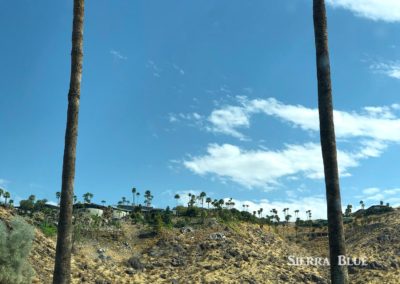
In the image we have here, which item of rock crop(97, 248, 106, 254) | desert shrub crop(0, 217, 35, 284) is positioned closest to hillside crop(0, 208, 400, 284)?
rock crop(97, 248, 106, 254)

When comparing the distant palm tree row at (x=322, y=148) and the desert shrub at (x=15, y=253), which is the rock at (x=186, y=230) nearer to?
the desert shrub at (x=15, y=253)

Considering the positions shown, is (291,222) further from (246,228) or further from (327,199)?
(327,199)

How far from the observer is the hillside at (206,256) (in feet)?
182

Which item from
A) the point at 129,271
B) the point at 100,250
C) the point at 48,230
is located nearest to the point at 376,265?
the point at 129,271

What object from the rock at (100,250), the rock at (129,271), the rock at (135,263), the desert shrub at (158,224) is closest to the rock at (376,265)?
the desert shrub at (158,224)

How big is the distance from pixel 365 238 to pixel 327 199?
79215mm

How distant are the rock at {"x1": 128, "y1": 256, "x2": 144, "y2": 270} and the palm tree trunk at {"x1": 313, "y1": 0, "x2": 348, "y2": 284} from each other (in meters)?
51.5

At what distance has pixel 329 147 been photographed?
11250 mm

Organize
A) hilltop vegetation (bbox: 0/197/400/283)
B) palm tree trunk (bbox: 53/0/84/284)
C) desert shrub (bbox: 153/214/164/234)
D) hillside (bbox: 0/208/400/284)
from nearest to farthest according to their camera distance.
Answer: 1. palm tree trunk (bbox: 53/0/84/284)
2. hillside (bbox: 0/208/400/284)
3. hilltop vegetation (bbox: 0/197/400/283)
4. desert shrub (bbox: 153/214/164/234)

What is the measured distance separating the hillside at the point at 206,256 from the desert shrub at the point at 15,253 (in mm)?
14392

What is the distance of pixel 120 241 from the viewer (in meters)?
67.6

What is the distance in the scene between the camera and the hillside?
5560 cm

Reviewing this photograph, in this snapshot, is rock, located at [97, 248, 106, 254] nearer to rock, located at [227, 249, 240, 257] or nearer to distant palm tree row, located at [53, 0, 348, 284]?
rock, located at [227, 249, 240, 257]

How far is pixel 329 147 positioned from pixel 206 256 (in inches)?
2231
